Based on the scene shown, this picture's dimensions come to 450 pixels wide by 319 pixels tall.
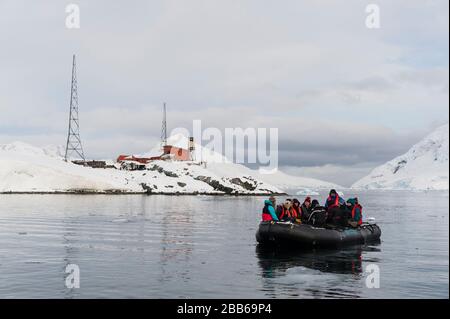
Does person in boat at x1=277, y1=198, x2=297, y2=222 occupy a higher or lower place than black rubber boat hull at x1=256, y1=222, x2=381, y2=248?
higher

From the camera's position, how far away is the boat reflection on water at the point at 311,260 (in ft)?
75.9

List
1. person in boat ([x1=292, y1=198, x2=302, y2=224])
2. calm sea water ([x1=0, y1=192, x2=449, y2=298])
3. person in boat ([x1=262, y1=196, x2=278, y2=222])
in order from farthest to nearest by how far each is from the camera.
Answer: person in boat ([x1=292, y1=198, x2=302, y2=224]) < person in boat ([x1=262, y1=196, x2=278, y2=222]) < calm sea water ([x1=0, y1=192, x2=449, y2=298])

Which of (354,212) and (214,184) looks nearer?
(354,212)

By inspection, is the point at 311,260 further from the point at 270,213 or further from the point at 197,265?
the point at 197,265

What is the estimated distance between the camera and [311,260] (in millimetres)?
25594

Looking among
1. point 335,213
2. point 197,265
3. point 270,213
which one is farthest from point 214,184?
point 197,265

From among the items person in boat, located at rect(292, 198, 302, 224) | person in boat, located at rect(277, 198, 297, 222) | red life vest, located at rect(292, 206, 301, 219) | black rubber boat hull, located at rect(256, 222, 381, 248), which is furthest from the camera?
person in boat, located at rect(292, 198, 302, 224)

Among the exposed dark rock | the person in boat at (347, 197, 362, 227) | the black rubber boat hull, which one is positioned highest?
the exposed dark rock

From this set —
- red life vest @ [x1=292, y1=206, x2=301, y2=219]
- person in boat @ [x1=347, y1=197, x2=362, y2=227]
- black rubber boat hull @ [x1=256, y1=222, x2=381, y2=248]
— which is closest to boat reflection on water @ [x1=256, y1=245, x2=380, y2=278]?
black rubber boat hull @ [x1=256, y1=222, x2=381, y2=248]

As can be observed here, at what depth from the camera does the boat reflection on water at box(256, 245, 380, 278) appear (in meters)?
23.1

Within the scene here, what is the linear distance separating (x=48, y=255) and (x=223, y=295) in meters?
11.1

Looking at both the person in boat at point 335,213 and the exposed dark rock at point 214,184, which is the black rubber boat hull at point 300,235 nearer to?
the person in boat at point 335,213

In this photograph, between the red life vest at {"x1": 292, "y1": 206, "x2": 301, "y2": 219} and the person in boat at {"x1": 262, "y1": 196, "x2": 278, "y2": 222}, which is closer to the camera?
the person in boat at {"x1": 262, "y1": 196, "x2": 278, "y2": 222}

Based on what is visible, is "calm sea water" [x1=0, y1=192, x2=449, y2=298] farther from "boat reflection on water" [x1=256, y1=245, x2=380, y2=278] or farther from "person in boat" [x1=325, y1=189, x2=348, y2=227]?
"person in boat" [x1=325, y1=189, x2=348, y2=227]
